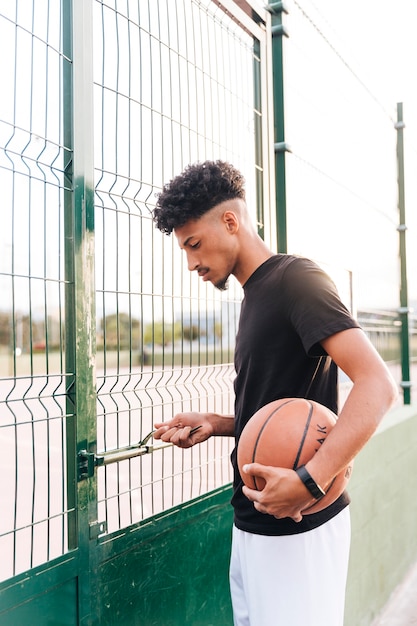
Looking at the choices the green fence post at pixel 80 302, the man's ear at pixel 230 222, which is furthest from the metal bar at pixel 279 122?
the green fence post at pixel 80 302

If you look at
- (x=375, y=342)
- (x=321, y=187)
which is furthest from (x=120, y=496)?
(x=375, y=342)

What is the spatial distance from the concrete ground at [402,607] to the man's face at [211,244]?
10.7ft

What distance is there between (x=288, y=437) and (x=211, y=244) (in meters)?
0.71

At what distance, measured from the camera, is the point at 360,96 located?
527 cm

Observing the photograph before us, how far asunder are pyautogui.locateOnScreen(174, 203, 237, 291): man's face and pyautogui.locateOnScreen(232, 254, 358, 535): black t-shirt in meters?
0.12

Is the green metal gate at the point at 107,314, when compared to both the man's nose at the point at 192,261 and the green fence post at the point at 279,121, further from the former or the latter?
the green fence post at the point at 279,121

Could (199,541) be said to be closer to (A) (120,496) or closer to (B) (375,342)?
(A) (120,496)

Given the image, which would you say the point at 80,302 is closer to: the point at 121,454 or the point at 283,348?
the point at 121,454

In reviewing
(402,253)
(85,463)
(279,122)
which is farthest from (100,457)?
(402,253)

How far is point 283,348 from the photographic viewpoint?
6.47 feet

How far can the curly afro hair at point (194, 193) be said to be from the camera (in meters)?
2.15

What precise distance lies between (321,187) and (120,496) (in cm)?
281

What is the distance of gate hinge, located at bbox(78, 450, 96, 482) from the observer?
2.16 m

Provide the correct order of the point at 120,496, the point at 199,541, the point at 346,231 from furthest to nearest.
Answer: the point at 346,231, the point at 199,541, the point at 120,496
